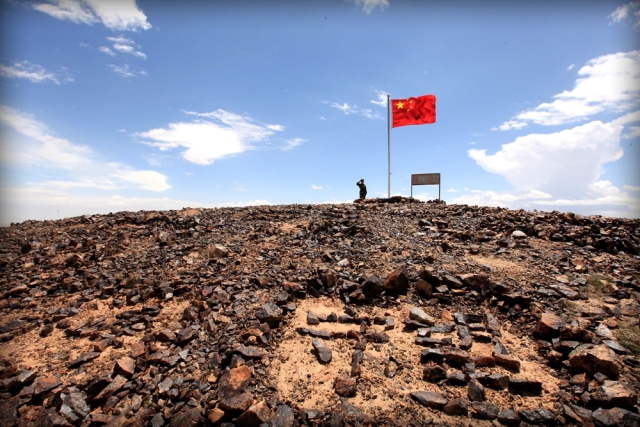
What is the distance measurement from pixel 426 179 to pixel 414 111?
576cm

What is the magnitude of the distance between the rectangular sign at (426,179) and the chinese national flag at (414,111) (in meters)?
4.91

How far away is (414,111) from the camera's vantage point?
19.2 meters

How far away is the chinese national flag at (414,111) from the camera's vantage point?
18859 millimetres

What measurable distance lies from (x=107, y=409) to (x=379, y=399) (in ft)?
12.8

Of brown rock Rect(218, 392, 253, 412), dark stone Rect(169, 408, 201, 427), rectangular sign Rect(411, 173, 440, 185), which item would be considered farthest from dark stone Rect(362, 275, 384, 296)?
rectangular sign Rect(411, 173, 440, 185)

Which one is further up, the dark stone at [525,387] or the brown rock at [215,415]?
the dark stone at [525,387]

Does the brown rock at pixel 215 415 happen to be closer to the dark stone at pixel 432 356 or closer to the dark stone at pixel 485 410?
the dark stone at pixel 432 356

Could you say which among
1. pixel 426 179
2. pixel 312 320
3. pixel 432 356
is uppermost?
pixel 426 179

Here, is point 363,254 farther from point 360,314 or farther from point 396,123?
point 396,123

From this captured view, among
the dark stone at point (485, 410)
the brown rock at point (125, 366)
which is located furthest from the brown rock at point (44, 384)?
the dark stone at point (485, 410)

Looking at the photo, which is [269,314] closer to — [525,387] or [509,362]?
[509,362]

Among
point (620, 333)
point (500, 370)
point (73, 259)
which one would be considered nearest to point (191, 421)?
point (500, 370)

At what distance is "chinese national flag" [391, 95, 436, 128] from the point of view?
61.9ft

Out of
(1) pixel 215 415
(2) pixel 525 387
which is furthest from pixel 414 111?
(1) pixel 215 415
